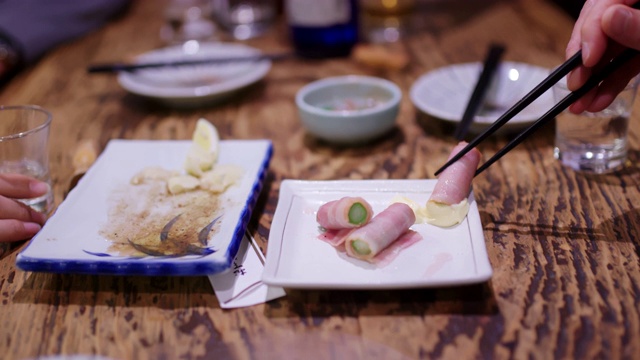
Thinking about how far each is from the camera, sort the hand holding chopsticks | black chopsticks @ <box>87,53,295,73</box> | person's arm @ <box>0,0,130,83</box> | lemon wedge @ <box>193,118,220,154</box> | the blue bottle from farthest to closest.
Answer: person's arm @ <box>0,0,130,83</box> < the blue bottle < black chopsticks @ <box>87,53,295,73</box> < lemon wedge @ <box>193,118,220,154</box> < the hand holding chopsticks

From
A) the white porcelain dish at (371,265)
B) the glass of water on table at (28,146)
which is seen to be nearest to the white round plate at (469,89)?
the white porcelain dish at (371,265)

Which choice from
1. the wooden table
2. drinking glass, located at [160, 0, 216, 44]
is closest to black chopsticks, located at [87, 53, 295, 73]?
the wooden table

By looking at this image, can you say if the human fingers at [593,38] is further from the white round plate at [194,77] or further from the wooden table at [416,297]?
the white round plate at [194,77]

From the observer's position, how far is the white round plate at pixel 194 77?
1.66 metres

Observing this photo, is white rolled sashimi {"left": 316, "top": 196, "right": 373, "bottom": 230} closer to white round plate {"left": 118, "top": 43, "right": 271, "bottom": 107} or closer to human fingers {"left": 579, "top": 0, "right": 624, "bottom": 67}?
human fingers {"left": 579, "top": 0, "right": 624, "bottom": 67}

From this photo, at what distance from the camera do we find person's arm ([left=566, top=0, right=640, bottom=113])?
0.85 meters

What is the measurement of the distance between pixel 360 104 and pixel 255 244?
1.91 feet

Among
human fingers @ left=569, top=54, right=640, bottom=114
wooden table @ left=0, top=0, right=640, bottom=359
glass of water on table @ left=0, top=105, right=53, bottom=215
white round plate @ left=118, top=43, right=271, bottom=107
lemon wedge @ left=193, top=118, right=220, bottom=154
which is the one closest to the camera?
wooden table @ left=0, top=0, right=640, bottom=359

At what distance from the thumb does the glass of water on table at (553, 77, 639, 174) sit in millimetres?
270

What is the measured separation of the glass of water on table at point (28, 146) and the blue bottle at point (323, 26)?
1.01 m

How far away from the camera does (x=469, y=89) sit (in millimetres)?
1621

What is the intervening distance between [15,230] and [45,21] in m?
1.49

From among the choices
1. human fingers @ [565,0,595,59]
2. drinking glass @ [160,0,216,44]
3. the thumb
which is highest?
the thumb

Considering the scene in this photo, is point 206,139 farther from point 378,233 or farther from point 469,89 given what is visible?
point 469,89
